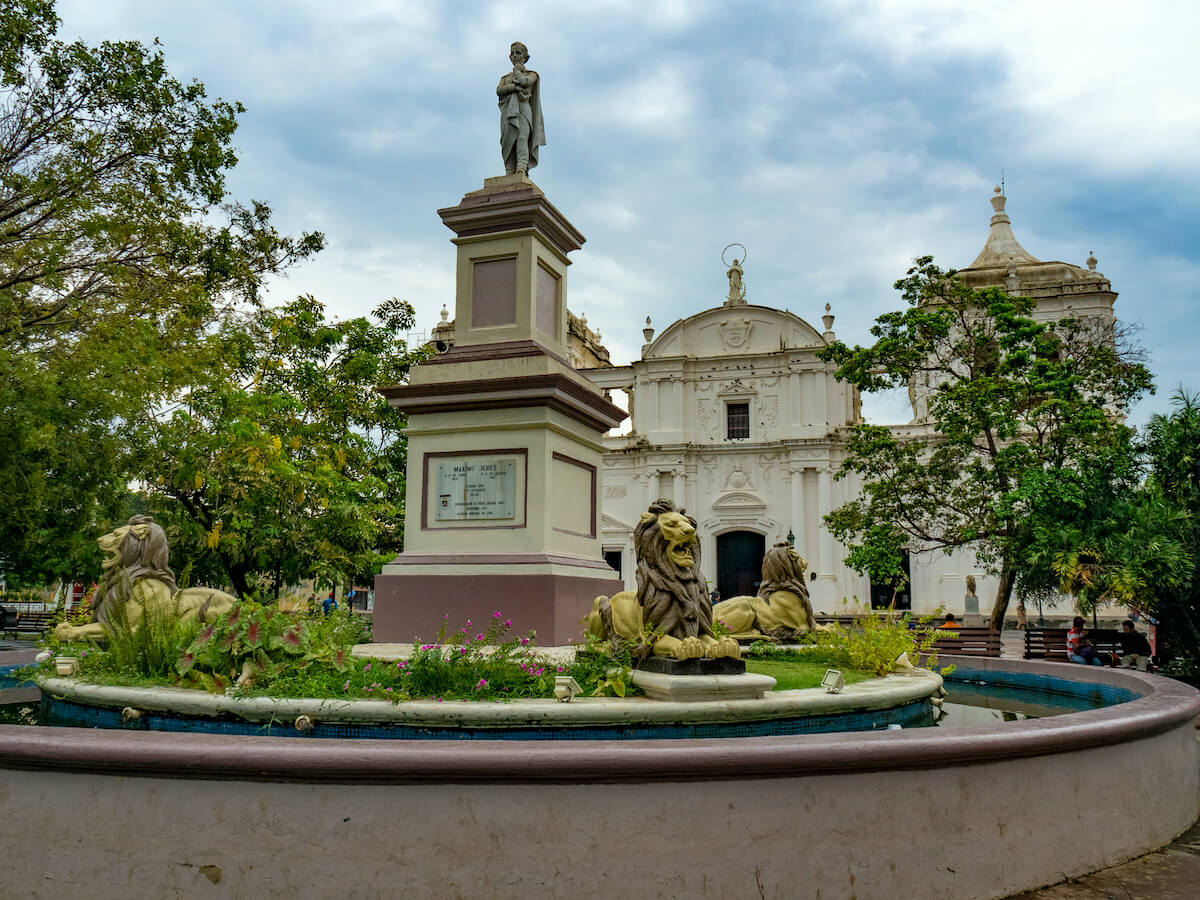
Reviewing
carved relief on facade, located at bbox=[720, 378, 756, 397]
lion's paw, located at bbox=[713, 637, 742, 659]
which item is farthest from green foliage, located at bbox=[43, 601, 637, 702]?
carved relief on facade, located at bbox=[720, 378, 756, 397]

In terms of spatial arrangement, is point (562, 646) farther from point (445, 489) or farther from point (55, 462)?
point (55, 462)

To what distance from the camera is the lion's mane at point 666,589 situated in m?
5.30

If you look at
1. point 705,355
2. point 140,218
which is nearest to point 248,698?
point 140,218

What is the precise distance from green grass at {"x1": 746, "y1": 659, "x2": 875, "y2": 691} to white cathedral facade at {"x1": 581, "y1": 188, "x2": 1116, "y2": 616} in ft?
81.9

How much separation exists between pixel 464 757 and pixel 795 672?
3.85 m

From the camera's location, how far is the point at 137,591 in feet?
21.0

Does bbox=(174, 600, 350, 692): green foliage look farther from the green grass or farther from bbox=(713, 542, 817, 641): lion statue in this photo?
bbox=(713, 542, 817, 641): lion statue

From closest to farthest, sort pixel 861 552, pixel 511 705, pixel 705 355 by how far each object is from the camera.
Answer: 1. pixel 511 705
2. pixel 861 552
3. pixel 705 355

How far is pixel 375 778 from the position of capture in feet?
11.4

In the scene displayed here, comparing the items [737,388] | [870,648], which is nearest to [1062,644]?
[870,648]

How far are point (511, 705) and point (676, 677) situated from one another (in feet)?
2.99

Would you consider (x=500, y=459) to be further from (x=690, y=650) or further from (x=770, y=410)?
(x=770, y=410)

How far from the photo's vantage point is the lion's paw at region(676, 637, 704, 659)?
506 cm

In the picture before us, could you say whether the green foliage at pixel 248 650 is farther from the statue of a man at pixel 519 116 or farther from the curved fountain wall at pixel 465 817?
the statue of a man at pixel 519 116
